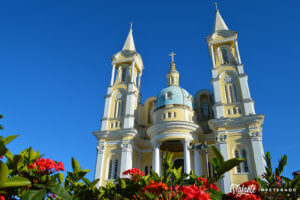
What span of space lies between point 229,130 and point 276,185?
1949 cm

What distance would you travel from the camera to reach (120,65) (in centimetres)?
3294

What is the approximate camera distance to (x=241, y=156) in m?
21.0

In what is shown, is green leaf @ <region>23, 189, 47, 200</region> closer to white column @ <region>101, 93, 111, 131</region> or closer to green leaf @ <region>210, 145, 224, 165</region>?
green leaf @ <region>210, 145, 224, 165</region>

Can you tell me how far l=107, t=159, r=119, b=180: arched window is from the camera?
2440 cm

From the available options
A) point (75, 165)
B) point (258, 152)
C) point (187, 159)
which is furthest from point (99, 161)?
point (75, 165)

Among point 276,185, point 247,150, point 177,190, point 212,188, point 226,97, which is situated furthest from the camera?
point 226,97

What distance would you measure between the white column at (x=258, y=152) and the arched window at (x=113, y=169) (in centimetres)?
1313

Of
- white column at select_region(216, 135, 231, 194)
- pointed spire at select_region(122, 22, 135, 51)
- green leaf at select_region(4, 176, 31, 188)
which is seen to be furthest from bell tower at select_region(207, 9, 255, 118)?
green leaf at select_region(4, 176, 31, 188)

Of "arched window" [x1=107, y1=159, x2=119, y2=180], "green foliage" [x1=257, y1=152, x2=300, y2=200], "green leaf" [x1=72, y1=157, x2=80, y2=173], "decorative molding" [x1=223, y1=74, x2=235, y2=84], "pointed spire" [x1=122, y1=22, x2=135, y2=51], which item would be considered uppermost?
"pointed spire" [x1=122, y1=22, x2=135, y2=51]

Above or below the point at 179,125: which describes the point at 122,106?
above

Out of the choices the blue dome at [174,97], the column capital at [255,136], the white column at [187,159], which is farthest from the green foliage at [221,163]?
the blue dome at [174,97]

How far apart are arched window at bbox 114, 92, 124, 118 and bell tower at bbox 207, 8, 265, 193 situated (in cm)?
1074

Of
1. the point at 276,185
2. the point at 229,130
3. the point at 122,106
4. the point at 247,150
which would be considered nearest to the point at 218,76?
the point at 229,130

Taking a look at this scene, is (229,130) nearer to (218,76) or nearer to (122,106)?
(218,76)
